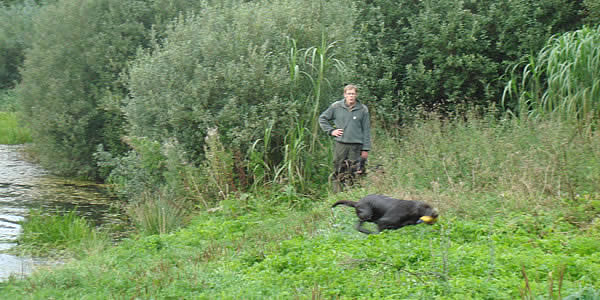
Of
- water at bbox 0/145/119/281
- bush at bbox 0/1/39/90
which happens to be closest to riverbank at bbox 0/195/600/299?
water at bbox 0/145/119/281

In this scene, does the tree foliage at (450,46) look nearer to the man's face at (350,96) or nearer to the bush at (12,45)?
the man's face at (350,96)

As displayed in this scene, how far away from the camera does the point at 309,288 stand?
555 centimetres

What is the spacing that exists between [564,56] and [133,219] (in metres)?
8.36

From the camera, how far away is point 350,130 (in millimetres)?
10508

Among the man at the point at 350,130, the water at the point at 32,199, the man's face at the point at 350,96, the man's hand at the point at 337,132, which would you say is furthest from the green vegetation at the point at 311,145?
the man's face at the point at 350,96

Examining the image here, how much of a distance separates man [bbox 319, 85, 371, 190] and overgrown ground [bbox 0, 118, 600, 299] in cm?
45

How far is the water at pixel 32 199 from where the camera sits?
29.7ft

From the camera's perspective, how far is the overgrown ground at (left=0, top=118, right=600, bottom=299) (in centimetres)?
547

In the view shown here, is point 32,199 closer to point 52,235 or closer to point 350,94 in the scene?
point 52,235

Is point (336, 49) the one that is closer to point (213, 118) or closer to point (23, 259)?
point (213, 118)

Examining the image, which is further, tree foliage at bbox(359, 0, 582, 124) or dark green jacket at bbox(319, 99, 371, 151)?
tree foliage at bbox(359, 0, 582, 124)

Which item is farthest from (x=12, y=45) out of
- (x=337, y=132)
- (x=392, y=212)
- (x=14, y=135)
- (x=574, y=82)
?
(x=392, y=212)

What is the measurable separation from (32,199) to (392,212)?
→ 1006cm

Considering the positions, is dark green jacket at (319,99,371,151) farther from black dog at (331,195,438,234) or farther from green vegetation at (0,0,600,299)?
black dog at (331,195,438,234)
